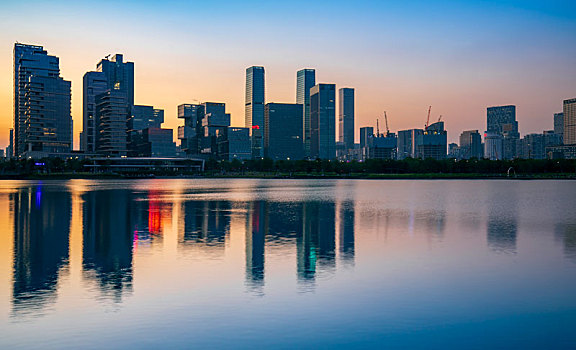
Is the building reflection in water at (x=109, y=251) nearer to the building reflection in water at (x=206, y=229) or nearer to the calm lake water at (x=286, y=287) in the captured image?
the calm lake water at (x=286, y=287)

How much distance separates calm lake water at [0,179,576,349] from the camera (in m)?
17.5

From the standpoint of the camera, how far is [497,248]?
36531 mm

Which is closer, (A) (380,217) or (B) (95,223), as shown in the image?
(B) (95,223)

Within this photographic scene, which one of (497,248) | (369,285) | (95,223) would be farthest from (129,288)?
(95,223)

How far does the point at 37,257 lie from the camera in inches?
1257

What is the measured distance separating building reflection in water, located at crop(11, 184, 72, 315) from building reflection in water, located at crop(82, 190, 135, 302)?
5.38ft

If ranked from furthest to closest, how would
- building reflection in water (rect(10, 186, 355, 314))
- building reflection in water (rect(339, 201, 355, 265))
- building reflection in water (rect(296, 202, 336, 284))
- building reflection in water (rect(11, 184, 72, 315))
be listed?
building reflection in water (rect(339, 201, 355, 265)) → building reflection in water (rect(296, 202, 336, 284)) → building reflection in water (rect(10, 186, 355, 314)) → building reflection in water (rect(11, 184, 72, 315))

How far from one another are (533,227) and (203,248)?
3249cm

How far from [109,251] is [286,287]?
1564cm

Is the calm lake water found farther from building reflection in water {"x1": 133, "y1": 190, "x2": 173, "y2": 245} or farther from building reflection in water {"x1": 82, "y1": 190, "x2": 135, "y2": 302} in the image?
building reflection in water {"x1": 133, "y1": 190, "x2": 173, "y2": 245}

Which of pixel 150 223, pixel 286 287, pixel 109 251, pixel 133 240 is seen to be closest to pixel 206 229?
pixel 150 223

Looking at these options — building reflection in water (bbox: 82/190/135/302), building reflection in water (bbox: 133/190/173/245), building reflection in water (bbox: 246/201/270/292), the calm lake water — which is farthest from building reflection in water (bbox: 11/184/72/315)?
building reflection in water (bbox: 246/201/270/292)

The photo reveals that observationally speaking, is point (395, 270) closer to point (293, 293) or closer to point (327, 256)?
point (327, 256)

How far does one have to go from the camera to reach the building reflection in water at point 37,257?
21.9 metres
